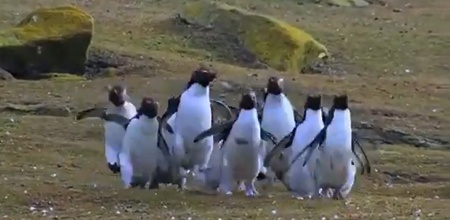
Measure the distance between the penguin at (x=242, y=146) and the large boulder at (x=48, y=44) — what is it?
7658 millimetres

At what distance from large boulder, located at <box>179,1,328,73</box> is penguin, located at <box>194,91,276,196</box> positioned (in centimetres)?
909

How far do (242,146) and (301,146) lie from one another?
50 cm

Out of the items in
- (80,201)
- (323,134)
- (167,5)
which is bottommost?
(167,5)

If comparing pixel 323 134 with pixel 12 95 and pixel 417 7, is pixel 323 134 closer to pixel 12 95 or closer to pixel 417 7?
pixel 12 95

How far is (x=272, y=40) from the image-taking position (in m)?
19.8

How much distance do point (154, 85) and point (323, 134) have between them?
275 inches

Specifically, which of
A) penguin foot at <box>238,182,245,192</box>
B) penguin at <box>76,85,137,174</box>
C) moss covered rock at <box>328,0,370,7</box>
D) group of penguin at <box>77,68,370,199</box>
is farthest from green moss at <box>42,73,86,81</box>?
moss covered rock at <box>328,0,370,7</box>

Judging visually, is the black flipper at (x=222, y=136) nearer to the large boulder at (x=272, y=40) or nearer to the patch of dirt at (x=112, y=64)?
the patch of dirt at (x=112, y=64)

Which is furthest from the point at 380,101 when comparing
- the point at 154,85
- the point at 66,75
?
the point at 66,75

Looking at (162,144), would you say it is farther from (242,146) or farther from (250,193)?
(250,193)

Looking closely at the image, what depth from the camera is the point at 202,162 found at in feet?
34.3

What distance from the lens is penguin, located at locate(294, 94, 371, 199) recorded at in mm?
9719

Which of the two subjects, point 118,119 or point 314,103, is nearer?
point 314,103

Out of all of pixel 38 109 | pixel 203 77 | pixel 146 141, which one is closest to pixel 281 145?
pixel 203 77
